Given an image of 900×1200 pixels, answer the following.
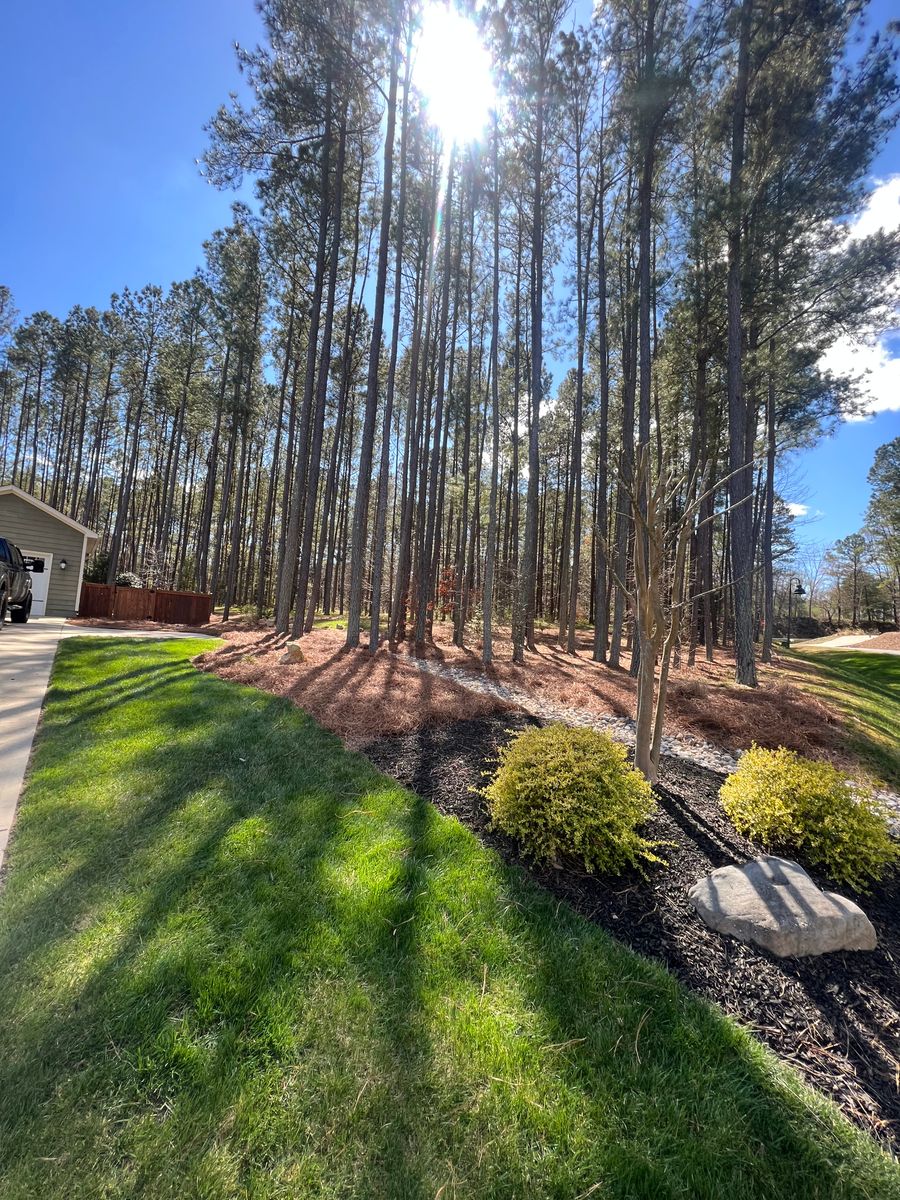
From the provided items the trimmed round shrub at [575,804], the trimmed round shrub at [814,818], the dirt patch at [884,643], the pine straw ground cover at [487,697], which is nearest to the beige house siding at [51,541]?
the pine straw ground cover at [487,697]

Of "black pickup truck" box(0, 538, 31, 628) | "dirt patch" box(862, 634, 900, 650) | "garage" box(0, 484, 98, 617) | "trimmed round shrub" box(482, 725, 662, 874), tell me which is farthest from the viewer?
"dirt patch" box(862, 634, 900, 650)

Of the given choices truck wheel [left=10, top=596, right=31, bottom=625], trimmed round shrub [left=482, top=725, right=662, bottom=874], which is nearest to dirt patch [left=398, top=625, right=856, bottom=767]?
trimmed round shrub [left=482, top=725, right=662, bottom=874]

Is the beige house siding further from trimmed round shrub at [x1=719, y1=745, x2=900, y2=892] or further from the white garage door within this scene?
trimmed round shrub at [x1=719, y1=745, x2=900, y2=892]

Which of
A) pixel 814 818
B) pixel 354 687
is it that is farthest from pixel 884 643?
pixel 354 687

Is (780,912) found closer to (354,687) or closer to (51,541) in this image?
(354,687)

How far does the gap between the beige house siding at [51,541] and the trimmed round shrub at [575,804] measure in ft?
56.9

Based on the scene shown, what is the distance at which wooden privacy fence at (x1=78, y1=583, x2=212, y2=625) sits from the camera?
1585cm

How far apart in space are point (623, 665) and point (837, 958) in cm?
918

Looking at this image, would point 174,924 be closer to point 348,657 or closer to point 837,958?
point 837,958

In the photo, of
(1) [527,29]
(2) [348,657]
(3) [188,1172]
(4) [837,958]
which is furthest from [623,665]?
(1) [527,29]

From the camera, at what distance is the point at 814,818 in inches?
117

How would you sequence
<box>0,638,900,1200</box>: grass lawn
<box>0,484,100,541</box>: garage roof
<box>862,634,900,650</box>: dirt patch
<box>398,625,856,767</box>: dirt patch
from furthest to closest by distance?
<box>862,634,900,650</box>: dirt patch → <box>0,484,100,541</box>: garage roof → <box>398,625,856,767</box>: dirt patch → <box>0,638,900,1200</box>: grass lawn

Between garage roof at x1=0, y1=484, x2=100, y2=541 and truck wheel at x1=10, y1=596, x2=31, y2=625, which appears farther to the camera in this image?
garage roof at x1=0, y1=484, x2=100, y2=541

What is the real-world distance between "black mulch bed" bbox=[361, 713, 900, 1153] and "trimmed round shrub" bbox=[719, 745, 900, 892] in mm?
128
